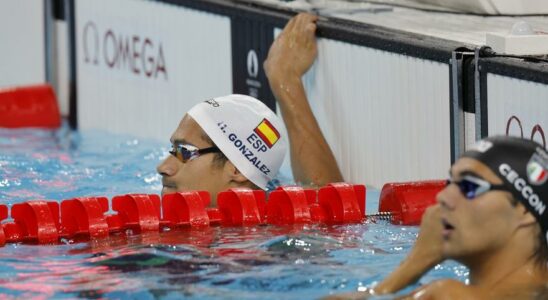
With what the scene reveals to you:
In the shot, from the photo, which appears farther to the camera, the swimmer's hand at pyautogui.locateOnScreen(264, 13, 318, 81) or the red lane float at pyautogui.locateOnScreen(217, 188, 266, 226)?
the swimmer's hand at pyautogui.locateOnScreen(264, 13, 318, 81)

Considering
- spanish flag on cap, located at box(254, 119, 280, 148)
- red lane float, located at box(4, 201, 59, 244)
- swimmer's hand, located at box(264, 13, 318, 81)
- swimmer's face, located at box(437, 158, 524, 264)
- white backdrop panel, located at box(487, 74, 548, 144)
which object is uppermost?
swimmer's hand, located at box(264, 13, 318, 81)

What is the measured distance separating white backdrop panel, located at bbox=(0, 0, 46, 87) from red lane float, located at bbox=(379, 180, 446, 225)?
13.6ft

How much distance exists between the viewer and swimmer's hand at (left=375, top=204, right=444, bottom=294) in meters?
3.18

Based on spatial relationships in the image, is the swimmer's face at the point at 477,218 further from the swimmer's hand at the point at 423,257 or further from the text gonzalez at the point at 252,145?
the text gonzalez at the point at 252,145

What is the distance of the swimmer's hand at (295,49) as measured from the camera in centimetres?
538

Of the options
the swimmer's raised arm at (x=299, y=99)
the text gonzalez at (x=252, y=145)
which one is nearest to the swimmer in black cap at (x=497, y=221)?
the text gonzalez at (x=252, y=145)

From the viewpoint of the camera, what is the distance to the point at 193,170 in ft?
15.2

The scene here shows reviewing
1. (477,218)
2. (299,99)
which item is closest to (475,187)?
(477,218)

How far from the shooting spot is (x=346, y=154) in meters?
5.38

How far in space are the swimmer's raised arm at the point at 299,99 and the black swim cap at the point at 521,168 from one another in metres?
2.15

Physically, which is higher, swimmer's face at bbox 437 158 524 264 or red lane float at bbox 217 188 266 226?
swimmer's face at bbox 437 158 524 264

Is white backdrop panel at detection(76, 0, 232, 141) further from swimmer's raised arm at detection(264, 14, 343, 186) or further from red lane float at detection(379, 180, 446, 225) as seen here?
red lane float at detection(379, 180, 446, 225)

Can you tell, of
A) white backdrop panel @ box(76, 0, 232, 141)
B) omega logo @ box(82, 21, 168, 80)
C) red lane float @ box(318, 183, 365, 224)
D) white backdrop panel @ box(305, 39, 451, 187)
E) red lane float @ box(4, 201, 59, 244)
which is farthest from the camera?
omega logo @ box(82, 21, 168, 80)

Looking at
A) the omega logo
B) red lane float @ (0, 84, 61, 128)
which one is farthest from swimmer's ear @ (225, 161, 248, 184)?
red lane float @ (0, 84, 61, 128)
